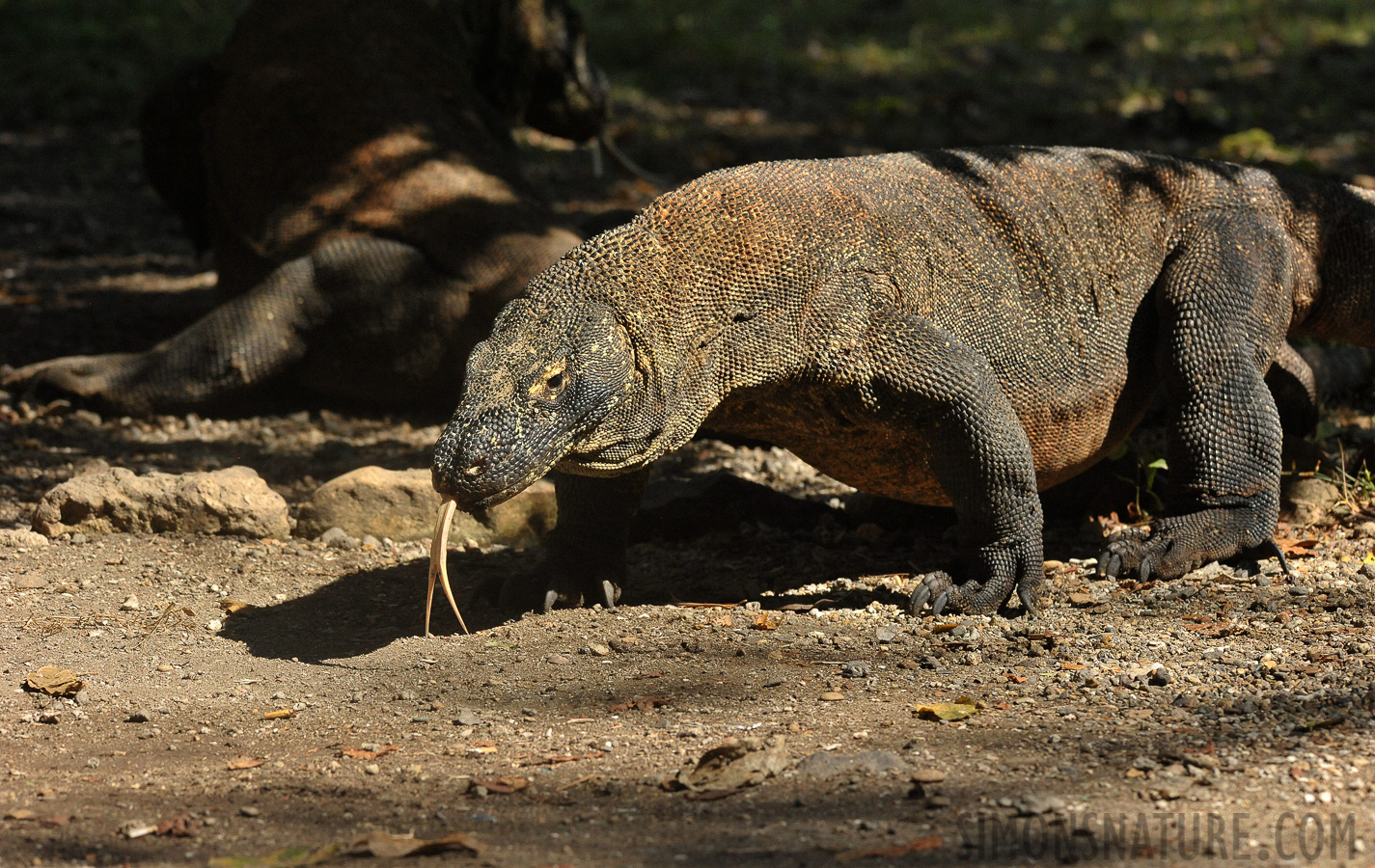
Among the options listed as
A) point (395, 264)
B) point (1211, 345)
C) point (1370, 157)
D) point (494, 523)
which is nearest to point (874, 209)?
point (1211, 345)

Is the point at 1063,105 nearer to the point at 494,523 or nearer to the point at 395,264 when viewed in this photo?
the point at 395,264

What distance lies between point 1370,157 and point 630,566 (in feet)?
19.6

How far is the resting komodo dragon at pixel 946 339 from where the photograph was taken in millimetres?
3279

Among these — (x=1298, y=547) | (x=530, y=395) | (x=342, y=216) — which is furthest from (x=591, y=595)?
(x=342, y=216)

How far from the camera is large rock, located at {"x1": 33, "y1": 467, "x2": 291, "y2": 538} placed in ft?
14.0

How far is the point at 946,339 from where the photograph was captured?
11.7 feet

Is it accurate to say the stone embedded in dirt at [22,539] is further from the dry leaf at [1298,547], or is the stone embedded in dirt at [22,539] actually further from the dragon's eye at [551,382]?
the dry leaf at [1298,547]

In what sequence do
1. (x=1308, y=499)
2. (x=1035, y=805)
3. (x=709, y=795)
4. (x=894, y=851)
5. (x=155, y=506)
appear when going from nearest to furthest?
(x=894, y=851), (x=1035, y=805), (x=709, y=795), (x=155, y=506), (x=1308, y=499)

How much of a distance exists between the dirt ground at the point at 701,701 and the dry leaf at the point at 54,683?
0.06m

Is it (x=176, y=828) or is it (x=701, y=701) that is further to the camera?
(x=701, y=701)

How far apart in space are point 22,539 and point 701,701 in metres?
2.33

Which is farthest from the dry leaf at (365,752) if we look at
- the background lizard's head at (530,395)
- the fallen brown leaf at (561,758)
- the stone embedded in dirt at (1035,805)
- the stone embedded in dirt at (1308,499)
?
the stone embedded in dirt at (1308,499)

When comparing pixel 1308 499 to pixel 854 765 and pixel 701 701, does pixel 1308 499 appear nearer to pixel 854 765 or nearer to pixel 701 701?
pixel 701 701

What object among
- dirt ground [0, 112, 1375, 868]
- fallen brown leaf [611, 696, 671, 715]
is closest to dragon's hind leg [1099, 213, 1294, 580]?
dirt ground [0, 112, 1375, 868]
